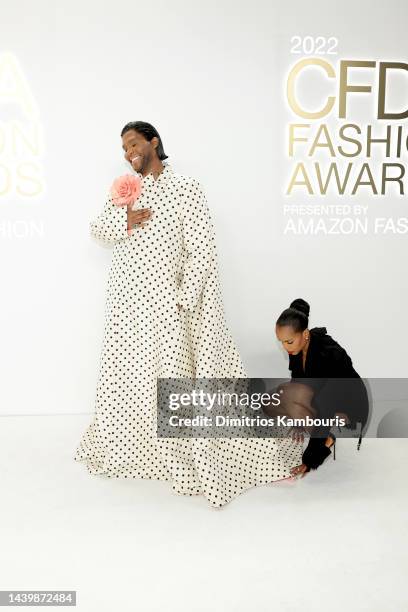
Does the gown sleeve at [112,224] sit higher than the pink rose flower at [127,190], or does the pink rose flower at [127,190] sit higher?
the pink rose flower at [127,190]

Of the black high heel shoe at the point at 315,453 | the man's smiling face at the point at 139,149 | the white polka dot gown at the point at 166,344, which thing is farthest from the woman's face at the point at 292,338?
the man's smiling face at the point at 139,149

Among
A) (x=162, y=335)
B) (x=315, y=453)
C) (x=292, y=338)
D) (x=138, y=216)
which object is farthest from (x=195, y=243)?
(x=315, y=453)

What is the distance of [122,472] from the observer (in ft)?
7.93

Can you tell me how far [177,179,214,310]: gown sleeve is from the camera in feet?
7.35

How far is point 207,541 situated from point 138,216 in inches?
46.5

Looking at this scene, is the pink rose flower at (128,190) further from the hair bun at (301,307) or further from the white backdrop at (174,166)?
the hair bun at (301,307)

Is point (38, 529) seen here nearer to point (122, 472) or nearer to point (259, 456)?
point (122, 472)

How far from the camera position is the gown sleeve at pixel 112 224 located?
2270 mm

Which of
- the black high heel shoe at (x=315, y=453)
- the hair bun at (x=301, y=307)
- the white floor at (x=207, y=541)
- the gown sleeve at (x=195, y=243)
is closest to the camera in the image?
the white floor at (x=207, y=541)

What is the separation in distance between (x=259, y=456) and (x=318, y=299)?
973mm

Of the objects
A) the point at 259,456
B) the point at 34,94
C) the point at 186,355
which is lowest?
the point at 259,456

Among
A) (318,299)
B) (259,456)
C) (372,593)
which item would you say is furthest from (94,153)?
(372,593)

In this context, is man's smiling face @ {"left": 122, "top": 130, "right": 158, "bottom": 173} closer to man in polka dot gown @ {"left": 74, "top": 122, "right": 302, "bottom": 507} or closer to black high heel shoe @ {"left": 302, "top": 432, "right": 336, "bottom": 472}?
man in polka dot gown @ {"left": 74, "top": 122, "right": 302, "bottom": 507}

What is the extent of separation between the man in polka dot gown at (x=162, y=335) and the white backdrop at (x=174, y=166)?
0.55 metres
